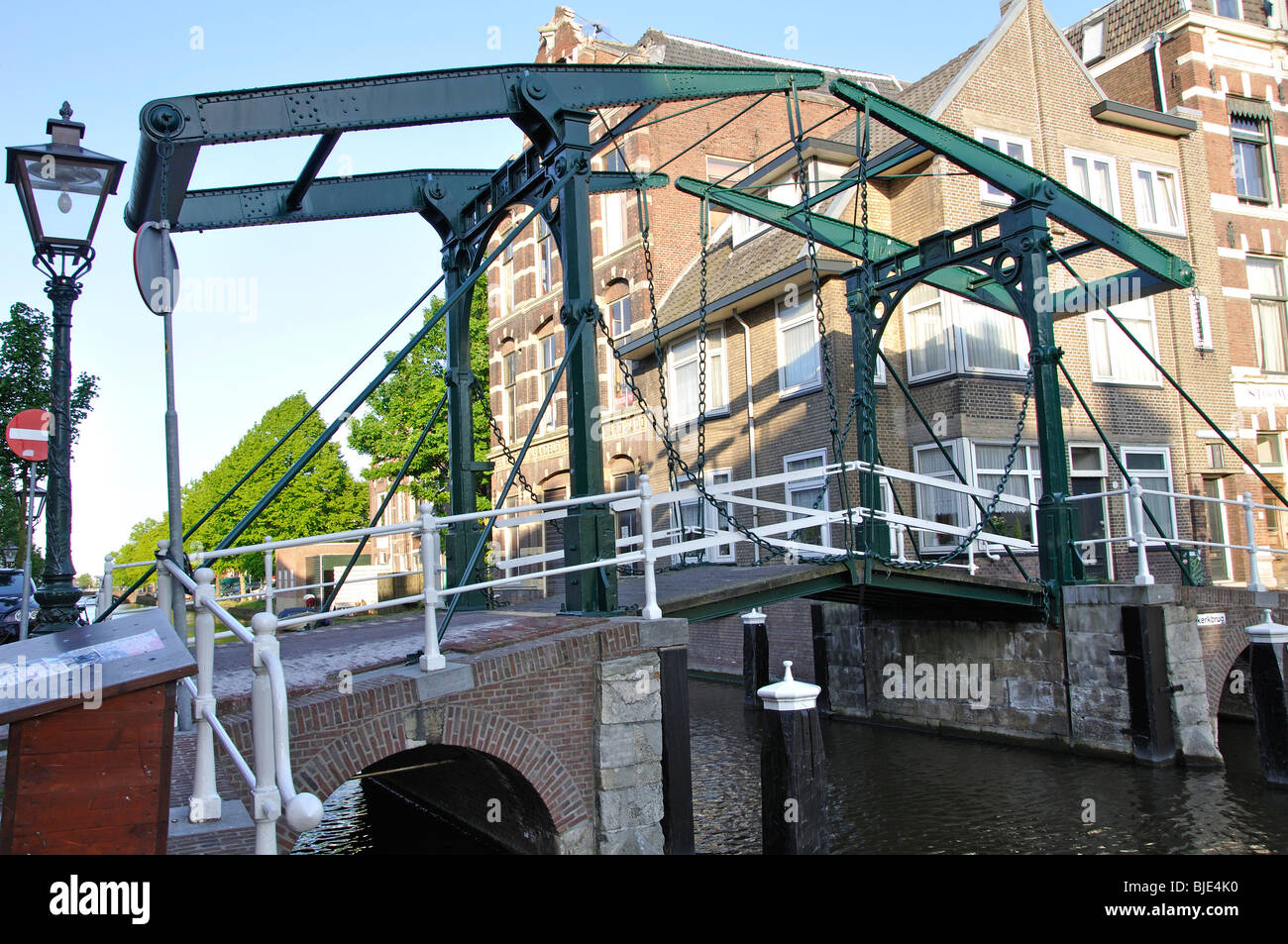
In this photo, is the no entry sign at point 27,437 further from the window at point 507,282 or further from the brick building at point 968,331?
the window at point 507,282

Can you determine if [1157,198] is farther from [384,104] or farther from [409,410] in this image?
[409,410]

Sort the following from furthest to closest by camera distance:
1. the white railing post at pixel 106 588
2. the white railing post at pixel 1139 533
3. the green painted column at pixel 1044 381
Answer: the green painted column at pixel 1044 381 → the white railing post at pixel 1139 533 → the white railing post at pixel 106 588

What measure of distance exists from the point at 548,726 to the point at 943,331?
11.7 metres

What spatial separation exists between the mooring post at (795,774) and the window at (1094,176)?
1444cm

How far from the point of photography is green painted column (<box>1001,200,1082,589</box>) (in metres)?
11.5

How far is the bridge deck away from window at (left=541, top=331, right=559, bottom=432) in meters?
13.4

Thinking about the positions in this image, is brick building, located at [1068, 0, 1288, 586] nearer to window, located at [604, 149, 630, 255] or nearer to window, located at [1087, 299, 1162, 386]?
window, located at [1087, 299, 1162, 386]

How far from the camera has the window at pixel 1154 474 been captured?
17.5 metres

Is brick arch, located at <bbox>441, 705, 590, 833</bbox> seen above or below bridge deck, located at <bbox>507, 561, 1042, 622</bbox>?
below

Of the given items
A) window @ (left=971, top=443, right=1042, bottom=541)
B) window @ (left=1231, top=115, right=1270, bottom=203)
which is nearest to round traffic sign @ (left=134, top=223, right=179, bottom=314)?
window @ (left=971, top=443, right=1042, bottom=541)

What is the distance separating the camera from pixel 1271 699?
10.2 metres

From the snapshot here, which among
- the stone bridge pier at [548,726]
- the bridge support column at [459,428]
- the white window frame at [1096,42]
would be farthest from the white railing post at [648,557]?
the white window frame at [1096,42]
